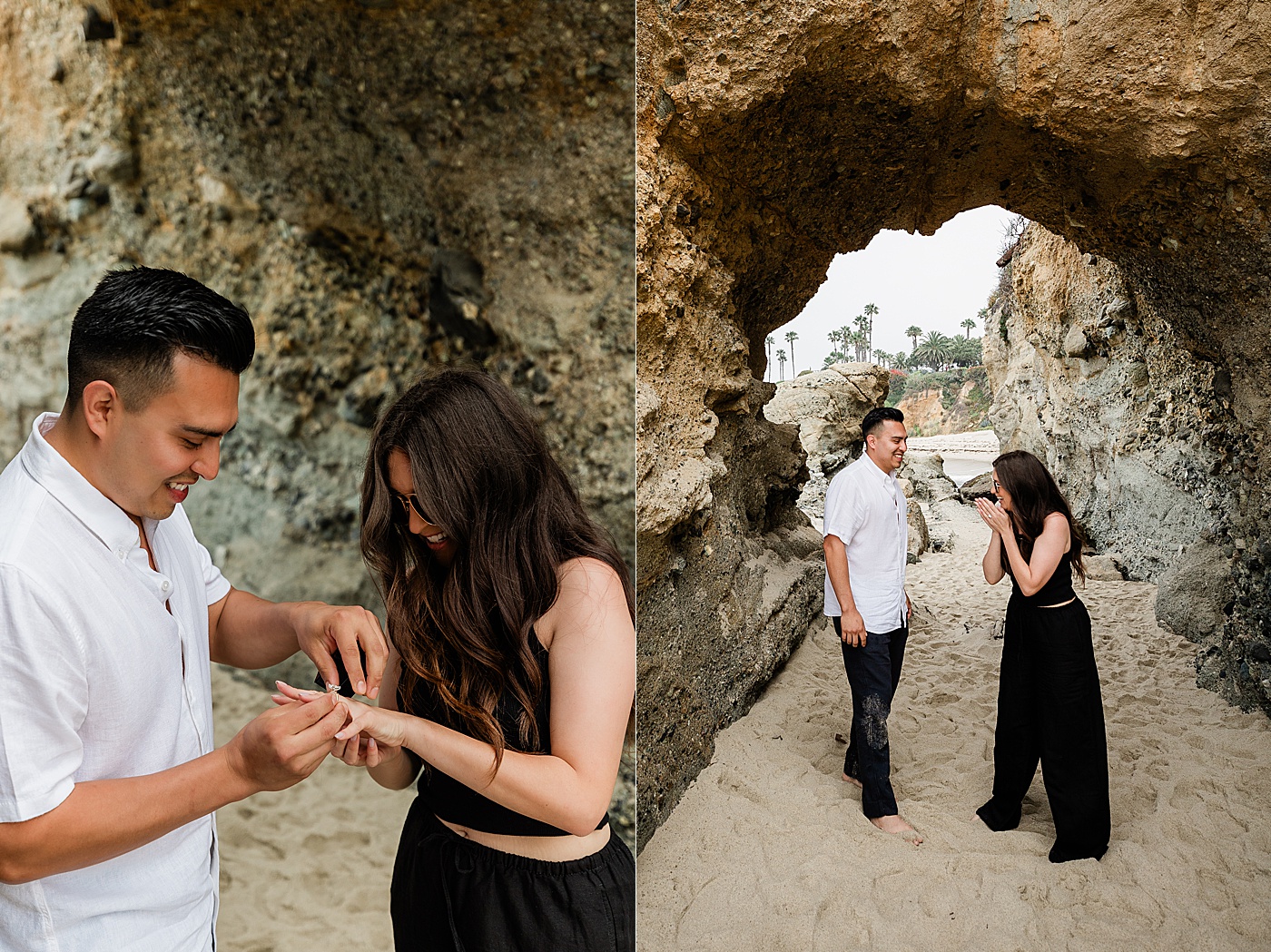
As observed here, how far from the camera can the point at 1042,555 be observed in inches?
106

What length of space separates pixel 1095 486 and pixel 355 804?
6.87 meters

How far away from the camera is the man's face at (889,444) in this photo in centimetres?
304

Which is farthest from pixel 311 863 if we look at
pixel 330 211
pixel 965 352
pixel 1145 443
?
pixel 965 352

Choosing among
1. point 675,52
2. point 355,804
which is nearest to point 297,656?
point 355,804

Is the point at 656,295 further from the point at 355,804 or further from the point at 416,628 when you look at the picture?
the point at 355,804

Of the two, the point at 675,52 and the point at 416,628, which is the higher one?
the point at 675,52

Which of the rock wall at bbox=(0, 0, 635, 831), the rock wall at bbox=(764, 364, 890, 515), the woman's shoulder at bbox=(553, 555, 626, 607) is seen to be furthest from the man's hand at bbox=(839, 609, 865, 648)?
the rock wall at bbox=(764, 364, 890, 515)

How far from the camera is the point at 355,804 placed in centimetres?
448

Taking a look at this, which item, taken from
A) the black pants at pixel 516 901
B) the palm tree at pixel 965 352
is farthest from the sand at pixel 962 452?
the black pants at pixel 516 901

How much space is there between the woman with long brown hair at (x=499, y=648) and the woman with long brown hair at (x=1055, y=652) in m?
2.00

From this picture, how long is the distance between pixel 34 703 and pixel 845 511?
Answer: 2625 millimetres

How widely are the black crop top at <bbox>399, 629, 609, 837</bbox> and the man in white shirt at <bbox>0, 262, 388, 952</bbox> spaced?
125 mm

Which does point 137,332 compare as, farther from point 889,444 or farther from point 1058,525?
point 1058,525

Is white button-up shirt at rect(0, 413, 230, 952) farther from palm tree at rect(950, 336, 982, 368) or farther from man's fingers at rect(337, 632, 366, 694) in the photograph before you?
palm tree at rect(950, 336, 982, 368)
